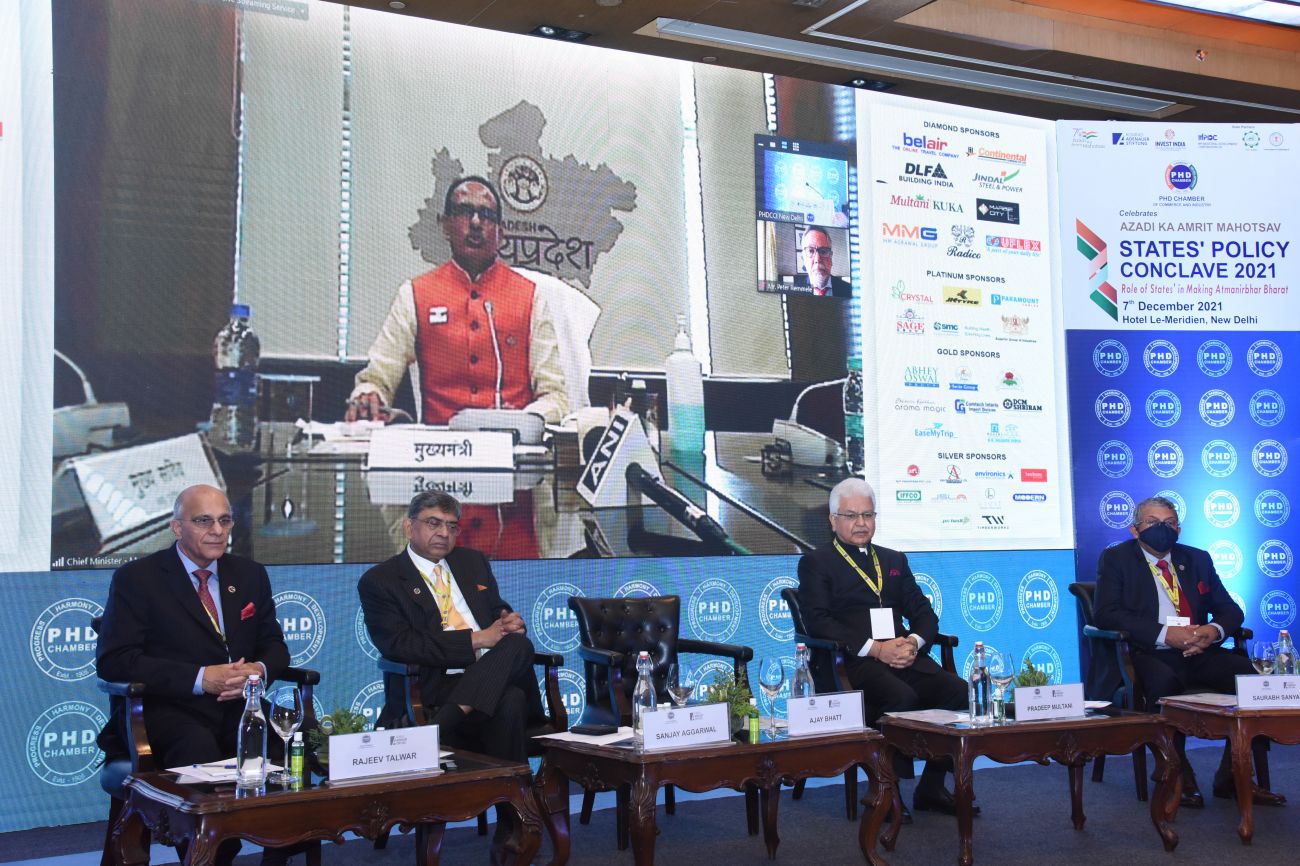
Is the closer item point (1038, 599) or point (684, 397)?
point (684, 397)

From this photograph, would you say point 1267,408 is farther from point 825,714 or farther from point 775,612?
point 825,714

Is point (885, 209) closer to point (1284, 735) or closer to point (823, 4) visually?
point (823, 4)

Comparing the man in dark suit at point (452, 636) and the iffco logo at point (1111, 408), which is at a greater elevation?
the iffco logo at point (1111, 408)

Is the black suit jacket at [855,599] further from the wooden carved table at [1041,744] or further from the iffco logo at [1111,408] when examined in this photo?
the iffco logo at [1111,408]

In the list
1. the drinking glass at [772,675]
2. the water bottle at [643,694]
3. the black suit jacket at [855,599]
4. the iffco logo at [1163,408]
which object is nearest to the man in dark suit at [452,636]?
the water bottle at [643,694]

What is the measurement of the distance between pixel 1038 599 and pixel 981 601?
37cm

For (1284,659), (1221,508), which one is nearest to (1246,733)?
(1284,659)

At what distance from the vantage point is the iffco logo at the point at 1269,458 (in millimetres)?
7176

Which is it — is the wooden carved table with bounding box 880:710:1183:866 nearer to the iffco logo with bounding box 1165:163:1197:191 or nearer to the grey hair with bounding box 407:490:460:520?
the grey hair with bounding box 407:490:460:520

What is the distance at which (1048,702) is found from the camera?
436 cm

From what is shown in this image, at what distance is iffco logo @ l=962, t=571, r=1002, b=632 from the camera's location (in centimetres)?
682

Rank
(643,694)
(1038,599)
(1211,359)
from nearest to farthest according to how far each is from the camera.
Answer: (643,694), (1038,599), (1211,359)

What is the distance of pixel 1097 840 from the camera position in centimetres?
459

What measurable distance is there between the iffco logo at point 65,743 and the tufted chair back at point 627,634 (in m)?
1.87
